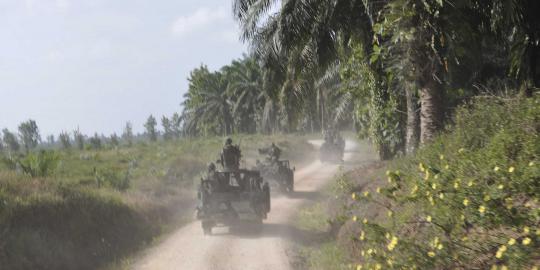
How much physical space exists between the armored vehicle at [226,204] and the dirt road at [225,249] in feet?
1.15

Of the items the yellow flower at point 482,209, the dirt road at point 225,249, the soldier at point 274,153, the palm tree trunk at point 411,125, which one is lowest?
the dirt road at point 225,249

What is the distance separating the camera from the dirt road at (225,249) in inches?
373

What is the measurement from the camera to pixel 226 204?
12.2m

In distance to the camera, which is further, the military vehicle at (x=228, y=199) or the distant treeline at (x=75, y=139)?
the distant treeline at (x=75, y=139)

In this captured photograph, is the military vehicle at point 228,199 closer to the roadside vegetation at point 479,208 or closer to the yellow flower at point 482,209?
the roadside vegetation at point 479,208

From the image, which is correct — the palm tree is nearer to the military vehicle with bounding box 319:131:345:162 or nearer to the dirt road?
the military vehicle with bounding box 319:131:345:162

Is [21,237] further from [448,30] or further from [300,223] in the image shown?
[448,30]

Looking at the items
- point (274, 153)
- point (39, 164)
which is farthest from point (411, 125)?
point (39, 164)

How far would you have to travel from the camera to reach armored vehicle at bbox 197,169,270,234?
473 inches

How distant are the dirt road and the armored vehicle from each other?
351mm

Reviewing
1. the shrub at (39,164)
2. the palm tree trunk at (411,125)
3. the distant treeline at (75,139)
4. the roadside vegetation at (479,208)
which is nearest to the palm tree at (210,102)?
the distant treeline at (75,139)

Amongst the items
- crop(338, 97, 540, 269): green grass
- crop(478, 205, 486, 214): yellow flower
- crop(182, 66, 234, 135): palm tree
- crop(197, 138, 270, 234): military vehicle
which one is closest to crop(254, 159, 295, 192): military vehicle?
crop(197, 138, 270, 234): military vehicle

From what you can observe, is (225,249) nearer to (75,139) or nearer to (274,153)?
(274,153)

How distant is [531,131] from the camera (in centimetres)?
598
